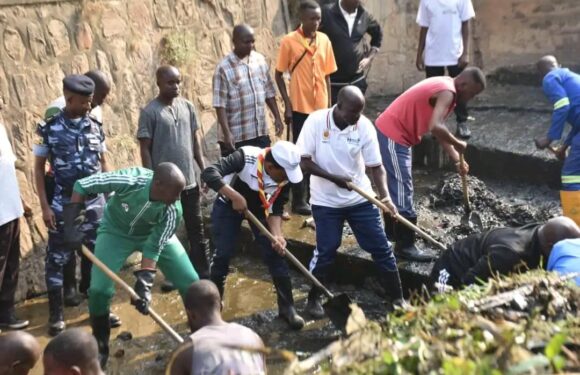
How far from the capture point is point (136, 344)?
19.8ft

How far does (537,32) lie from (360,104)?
224 inches

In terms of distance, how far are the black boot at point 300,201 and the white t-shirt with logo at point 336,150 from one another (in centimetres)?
182

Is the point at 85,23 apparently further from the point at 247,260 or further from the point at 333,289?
the point at 333,289

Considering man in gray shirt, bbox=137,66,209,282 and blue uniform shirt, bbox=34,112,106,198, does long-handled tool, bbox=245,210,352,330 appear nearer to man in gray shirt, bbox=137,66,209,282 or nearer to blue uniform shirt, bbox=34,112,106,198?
man in gray shirt, bbox=137,66,209,282

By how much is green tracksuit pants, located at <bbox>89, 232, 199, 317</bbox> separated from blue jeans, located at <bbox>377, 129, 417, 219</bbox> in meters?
1.96

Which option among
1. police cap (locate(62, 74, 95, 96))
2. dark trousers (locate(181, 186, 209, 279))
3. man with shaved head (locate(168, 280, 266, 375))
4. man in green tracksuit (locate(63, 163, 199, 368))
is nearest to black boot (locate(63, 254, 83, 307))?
dark trousers (locate(181, 186, 209, 279))

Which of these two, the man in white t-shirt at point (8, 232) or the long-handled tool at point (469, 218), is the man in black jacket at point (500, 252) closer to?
the long-handled tool at point (469, 218)

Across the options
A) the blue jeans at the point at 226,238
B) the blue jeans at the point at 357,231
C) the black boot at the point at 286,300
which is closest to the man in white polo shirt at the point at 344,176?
the blue jeans at the point at 357,231

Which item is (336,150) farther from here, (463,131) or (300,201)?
(463,131)

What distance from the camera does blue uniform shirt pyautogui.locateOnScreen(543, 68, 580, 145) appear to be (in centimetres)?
664

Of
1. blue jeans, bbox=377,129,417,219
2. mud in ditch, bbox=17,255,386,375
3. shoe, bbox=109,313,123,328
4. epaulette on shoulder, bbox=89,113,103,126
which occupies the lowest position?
mud in ditch, bbox=17,255,386,375

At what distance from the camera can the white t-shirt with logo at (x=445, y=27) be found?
29.1ft

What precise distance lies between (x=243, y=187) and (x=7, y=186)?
5.76ft

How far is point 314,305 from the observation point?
6348mm
